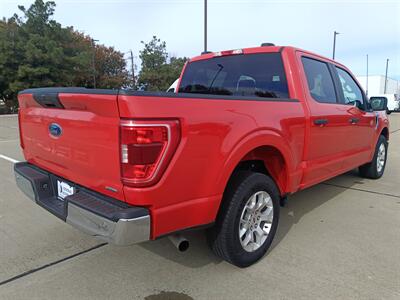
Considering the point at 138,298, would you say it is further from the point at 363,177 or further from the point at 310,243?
the point at 363,177

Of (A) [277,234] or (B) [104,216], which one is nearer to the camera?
(B) [104,216]

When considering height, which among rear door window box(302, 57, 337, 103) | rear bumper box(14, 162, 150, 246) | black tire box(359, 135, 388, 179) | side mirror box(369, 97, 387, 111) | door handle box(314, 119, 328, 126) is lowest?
black tire box(359, 135, 388, 179)

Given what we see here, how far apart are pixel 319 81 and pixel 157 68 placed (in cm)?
3100

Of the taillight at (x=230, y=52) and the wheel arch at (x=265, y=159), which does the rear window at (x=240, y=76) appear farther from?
the wheel arch at (x=265, y=159)

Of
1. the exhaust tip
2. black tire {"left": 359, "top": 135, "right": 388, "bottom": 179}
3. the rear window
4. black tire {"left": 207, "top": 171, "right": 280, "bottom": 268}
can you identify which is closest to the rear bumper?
the exhaust tip

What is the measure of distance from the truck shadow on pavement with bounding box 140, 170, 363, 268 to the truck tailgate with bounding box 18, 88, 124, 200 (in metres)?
1.11

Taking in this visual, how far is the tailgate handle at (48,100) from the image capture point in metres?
2.45

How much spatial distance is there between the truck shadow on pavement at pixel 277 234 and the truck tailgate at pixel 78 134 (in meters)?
1.11

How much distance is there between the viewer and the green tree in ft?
106

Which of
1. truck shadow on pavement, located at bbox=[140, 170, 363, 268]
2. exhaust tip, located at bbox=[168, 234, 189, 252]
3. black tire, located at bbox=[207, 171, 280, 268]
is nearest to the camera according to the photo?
exhaust tip, located at bbox=[168, 234, 189, 252]

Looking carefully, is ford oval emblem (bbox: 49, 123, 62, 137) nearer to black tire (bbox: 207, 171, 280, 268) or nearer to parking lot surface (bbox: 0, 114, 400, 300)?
parking lot surface (bbox: 0, 114, 400, 300)

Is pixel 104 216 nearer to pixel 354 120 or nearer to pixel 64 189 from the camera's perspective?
pixel 64 189

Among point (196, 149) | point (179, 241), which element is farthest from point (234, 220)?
point (196, 149)

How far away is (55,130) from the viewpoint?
8.40ft
